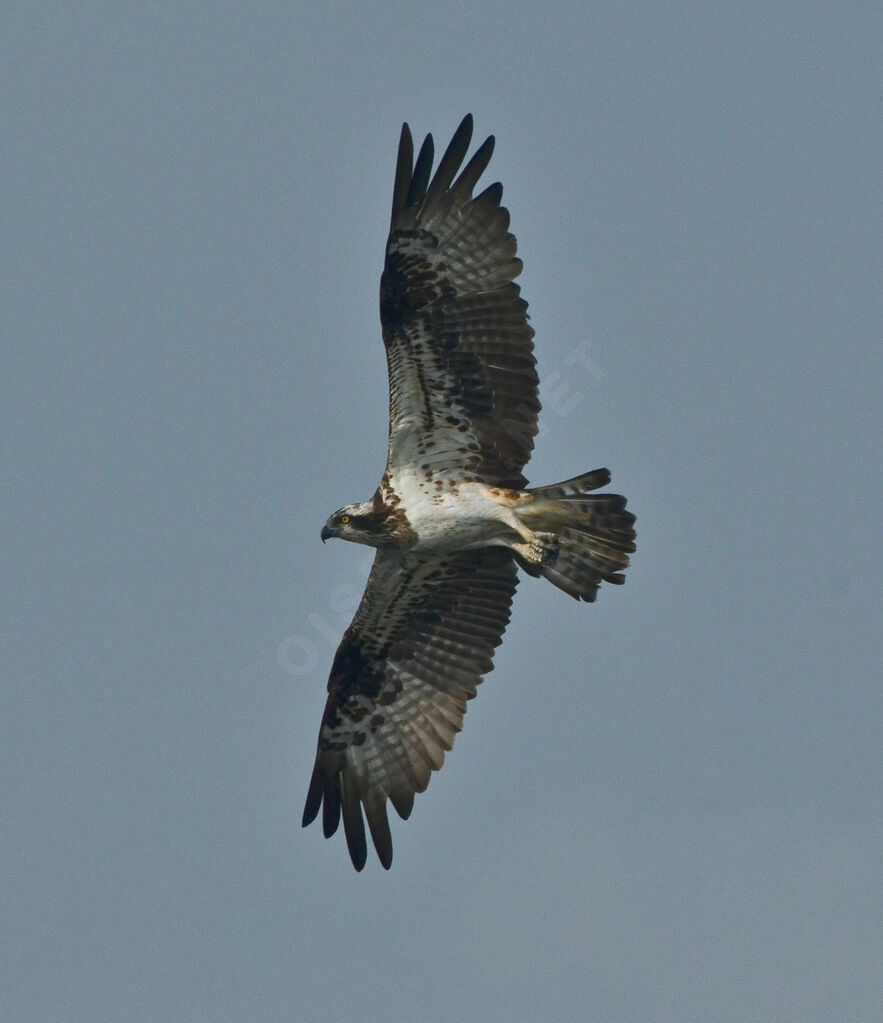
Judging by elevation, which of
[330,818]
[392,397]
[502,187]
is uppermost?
[502,187]

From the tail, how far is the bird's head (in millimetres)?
1160

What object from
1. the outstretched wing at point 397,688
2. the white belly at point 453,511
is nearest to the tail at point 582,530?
the white belly at point 453,511

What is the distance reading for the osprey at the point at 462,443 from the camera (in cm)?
1526

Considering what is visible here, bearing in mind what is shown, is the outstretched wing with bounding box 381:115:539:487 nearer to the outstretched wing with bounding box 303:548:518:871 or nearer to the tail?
the tail

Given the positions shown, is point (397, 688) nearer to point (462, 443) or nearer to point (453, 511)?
point (453, 511)

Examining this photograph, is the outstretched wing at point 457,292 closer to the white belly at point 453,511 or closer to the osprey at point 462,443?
the osprey at point 462,443

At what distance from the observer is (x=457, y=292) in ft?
50.0

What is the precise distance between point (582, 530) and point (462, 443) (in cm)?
115

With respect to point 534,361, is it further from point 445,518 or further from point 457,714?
point 457,714

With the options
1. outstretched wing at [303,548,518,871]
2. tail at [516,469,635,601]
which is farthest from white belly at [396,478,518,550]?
outstretched wing at [303,548,518,871]

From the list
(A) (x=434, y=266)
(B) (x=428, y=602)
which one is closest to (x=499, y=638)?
(B) (x=428, y=602)

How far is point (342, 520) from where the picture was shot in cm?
1582

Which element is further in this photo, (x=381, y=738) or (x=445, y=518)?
(x=381, y=738)

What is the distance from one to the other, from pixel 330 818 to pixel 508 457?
3548 millimetres
